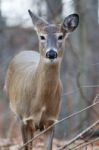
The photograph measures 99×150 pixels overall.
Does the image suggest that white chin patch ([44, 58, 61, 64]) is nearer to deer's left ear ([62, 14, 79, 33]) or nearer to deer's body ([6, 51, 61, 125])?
deer's body ([6, 51, 61, 125])

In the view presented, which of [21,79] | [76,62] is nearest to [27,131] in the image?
[21,79]

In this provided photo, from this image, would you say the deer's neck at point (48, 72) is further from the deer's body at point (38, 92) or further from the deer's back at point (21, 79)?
the deer's back at point (21, 79)

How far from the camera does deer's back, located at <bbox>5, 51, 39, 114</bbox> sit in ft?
31.0

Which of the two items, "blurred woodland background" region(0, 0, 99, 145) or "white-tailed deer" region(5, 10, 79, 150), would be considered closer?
"white-tailed deer" region(5, 10, 79, 150)

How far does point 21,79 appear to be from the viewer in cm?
988

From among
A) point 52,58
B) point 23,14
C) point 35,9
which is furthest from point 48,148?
point 35,9

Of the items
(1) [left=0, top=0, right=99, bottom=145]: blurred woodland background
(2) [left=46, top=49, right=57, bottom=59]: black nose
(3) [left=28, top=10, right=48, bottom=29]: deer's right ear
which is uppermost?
(3) [left=28, top=10, right=48, bottom=29]: deer's right ear

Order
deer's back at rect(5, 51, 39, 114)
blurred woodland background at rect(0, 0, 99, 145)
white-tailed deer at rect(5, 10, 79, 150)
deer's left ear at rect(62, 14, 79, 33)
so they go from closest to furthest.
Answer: white-tailed deer at rect(5, 10, 79, 150)
deer's left ear at rect(62, 14, 79, 33)
deer's back at rect(5, 51, 39, 114)
blurred woodland background at rect(0, 0, 99, 145)

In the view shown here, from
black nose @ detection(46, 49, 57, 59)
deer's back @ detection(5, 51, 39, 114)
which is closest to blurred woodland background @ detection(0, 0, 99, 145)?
deer's back @ detection(5, 51, 39, 114)

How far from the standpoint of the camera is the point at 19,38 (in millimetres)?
18328

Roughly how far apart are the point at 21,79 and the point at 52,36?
4.07ft

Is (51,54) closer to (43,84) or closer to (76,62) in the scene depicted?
(43,84)

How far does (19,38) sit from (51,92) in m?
9.29

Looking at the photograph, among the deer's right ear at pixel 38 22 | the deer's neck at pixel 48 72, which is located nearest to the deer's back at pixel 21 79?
the deer's neck at pixel 48 72
